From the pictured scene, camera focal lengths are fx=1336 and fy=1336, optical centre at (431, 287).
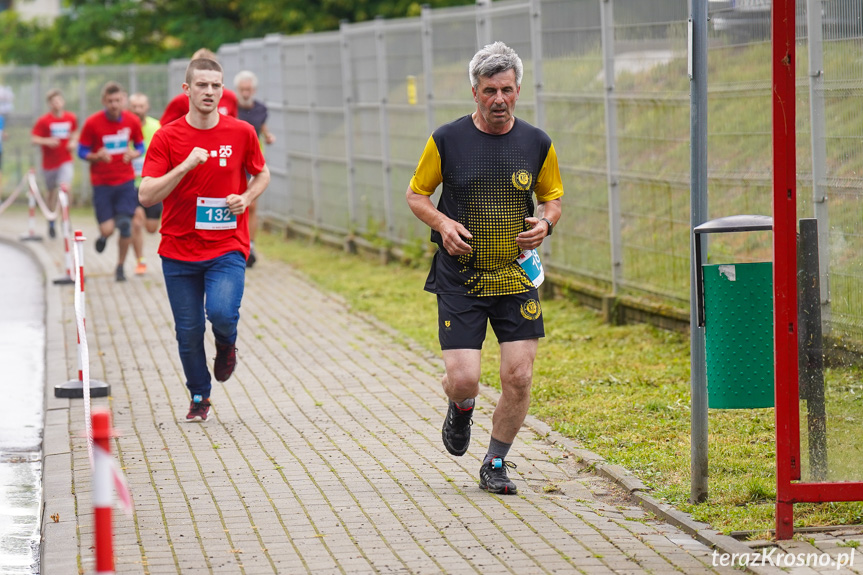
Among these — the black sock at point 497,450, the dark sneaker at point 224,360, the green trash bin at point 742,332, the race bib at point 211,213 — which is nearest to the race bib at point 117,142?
the dark sneaker at point 224,360

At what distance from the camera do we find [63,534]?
18.7 ft

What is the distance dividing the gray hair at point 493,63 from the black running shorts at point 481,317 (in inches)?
38.4

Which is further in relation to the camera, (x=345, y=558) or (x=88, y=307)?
(x=88, y=307)

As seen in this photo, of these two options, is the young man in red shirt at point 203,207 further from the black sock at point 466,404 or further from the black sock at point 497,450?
the black sock at point 497,450

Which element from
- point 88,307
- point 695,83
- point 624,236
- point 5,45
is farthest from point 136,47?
point 695,83

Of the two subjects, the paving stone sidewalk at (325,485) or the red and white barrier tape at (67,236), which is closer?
the paving stone sidewalk at (325,485)

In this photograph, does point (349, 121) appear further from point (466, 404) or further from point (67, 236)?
point (466, 404)

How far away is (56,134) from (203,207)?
15.1 meters

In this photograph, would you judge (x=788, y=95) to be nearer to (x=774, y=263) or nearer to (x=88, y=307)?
(x=774, y=263)

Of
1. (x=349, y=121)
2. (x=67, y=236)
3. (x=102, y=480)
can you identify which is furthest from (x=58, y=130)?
(x=102, y=480)

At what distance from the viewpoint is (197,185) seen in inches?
303

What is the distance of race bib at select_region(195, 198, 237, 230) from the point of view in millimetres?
7715

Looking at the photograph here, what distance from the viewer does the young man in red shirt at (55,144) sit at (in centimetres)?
2166

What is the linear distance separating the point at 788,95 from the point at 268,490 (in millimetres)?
3002
